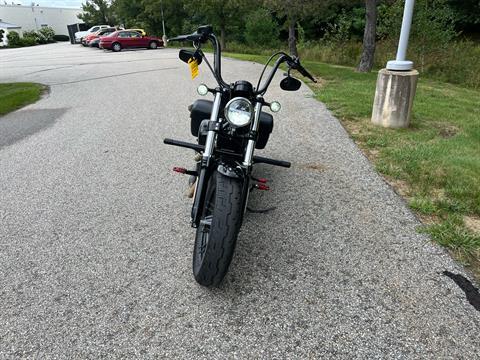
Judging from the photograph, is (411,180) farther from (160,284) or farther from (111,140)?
(111,140)

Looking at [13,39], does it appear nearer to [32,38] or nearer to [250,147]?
[32,38]

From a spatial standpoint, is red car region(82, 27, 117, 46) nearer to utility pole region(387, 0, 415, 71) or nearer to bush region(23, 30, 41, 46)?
bush region(23, 30, 41, 46)

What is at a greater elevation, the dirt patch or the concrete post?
the concrete post

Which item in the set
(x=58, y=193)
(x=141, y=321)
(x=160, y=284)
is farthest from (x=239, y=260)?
(x=58, y=193)

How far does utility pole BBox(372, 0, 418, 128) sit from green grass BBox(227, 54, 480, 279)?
0.23 meters

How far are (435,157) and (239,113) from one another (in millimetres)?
3153

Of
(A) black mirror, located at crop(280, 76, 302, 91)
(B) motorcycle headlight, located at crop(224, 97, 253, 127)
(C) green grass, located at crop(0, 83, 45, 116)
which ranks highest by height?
(A) black mirror, located at crop(280, 76, 302, 91)

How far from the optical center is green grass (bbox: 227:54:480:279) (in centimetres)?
314

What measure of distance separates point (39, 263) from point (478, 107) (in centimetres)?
819

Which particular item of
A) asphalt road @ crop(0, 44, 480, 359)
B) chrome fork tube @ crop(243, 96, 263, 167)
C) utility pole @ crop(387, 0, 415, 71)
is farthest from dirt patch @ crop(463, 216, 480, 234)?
utility pole @ crop(387, 0, 415, 71)

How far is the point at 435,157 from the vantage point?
4.58m

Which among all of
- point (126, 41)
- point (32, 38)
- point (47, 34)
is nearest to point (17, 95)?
point (126, 41)

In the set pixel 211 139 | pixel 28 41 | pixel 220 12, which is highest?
pixel 220 12

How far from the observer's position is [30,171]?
15.5 ft
